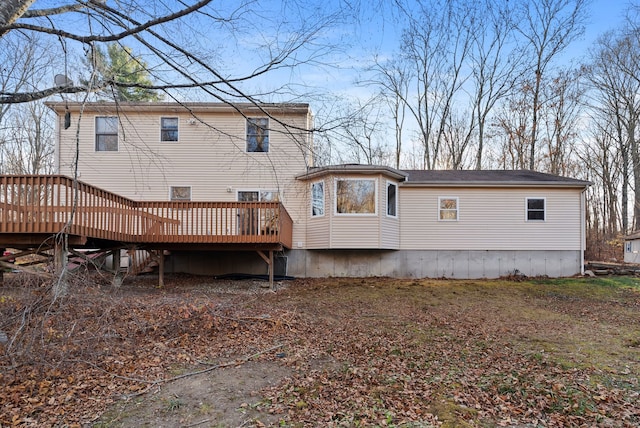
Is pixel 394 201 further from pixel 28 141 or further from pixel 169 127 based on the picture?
pixel 28 141

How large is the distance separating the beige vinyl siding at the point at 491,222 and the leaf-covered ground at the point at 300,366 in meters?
6.11

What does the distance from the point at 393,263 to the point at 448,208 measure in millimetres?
2787

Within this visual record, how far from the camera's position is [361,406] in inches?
157

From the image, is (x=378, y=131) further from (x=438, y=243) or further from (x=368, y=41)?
(x=438, y=243)

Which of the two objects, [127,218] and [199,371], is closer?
[199,371]

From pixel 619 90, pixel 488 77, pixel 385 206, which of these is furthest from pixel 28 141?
pixel 619 90

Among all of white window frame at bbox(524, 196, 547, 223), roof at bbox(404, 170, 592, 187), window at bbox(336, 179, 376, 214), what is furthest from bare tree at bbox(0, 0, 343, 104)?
white window frame at bbox(524, 196, 547, 223)

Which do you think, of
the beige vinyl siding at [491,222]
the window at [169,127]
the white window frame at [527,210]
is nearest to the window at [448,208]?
the beige vinyl siding at [491,222]

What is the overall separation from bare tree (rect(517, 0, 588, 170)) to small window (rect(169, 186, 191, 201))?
18205 mm

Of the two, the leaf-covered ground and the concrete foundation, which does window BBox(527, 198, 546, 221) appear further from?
the leaf-covered ground

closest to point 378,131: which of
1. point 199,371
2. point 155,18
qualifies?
point 155,18

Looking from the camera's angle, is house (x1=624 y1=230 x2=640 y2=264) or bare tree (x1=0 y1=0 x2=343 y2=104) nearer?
bare tree (x1=0 y1=0 x2=343 y2=104)

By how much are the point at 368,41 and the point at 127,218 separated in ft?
28.0

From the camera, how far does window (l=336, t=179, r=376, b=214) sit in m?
13.2
